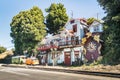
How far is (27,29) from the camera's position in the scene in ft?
225

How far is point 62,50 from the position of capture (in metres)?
54.5

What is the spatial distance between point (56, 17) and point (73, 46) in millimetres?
27258

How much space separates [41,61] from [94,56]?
1986 centimetres

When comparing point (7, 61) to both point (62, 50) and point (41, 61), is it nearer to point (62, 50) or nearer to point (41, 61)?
point (41, 61)

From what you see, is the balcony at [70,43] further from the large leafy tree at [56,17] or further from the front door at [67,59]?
the large leafy tree at [56,17]

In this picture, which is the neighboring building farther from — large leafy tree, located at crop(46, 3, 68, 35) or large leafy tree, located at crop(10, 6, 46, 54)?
large leafy tree, located at crop(46, 3, 68, 35)

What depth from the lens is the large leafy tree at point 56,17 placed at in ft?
253

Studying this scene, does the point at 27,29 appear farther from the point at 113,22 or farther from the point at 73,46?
the point at 113,22

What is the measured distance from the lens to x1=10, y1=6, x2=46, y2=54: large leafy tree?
6879 cm

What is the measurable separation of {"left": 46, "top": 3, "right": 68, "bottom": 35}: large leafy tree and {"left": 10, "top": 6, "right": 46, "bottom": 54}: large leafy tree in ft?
10.1

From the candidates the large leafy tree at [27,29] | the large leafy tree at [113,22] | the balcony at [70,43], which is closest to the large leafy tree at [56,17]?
the large leafy tree at [27,29]

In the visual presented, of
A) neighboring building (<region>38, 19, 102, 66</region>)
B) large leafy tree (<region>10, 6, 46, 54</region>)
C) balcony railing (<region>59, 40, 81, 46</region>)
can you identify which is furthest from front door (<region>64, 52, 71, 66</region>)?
large leafy tree (<region>10, 6, 46, 54</region>)

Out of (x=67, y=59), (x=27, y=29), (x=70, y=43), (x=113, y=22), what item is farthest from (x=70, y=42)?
(x=27, y=29)

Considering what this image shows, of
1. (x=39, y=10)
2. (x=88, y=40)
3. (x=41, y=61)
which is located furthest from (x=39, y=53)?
(x=88, y=40)
